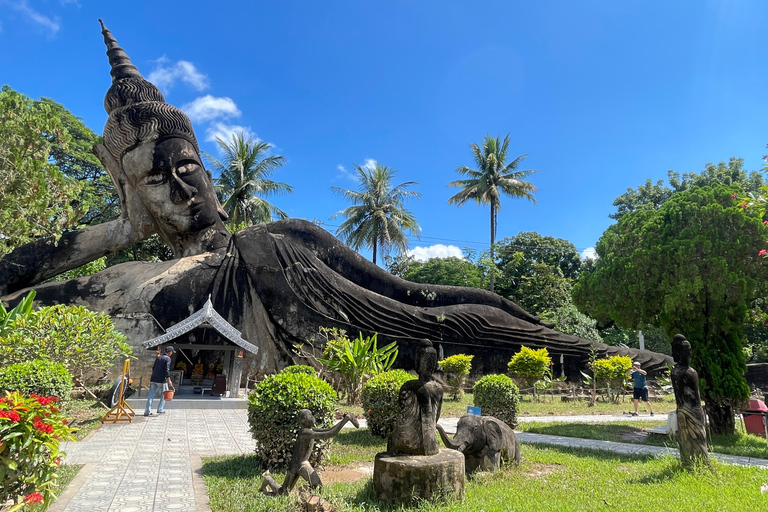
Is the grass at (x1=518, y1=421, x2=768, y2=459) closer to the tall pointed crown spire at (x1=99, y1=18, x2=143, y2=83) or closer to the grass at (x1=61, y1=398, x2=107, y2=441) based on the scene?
the grass at (x1=61, y1=398, x2=107, y2=441)

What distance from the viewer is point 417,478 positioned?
3.76 m

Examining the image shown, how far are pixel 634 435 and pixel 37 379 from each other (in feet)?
29.9

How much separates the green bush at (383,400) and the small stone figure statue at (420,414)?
2.84 m

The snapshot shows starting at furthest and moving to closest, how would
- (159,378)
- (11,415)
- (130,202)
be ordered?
(130,202) < (159,378) < (11,415)

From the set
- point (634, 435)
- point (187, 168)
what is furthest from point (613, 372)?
point (187, 168)

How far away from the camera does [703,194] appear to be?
820cm

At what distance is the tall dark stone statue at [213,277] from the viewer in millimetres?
12328

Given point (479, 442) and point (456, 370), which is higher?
point (456, 370)

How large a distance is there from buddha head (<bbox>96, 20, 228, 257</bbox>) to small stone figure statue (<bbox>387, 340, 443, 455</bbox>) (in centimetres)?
1110

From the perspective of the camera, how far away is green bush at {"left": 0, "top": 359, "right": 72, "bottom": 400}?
650 centimetres

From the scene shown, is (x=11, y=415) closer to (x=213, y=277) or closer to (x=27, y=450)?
(x=27, y=450)

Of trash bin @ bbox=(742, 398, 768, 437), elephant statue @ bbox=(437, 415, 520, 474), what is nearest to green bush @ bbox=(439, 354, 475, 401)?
trash bin @ bbox=(742, 398, 768, 437)

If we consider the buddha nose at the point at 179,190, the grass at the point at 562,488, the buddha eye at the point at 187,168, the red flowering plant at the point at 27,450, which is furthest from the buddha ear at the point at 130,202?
the red flowering plant at the point at 27,450

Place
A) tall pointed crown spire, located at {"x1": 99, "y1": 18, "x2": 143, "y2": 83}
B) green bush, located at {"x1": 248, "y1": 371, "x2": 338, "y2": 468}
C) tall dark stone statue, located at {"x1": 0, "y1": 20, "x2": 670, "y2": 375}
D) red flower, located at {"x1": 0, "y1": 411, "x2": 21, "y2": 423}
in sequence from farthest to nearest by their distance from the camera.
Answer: tall pointed crown spire, located at {"x1": 99, "y1": 18, "x2": 143, "y2": 83}
tall dark stone statue, located at {"x1": 0, "y1": 20, "x2": 670, "y2": 375}
green bush, located at {"x1": 248, "y1": 371, "x2": 338, "y2": 468}
red flower, located at {"x1": 0, "y1": 411, "x2": 21, "y2": 423}
